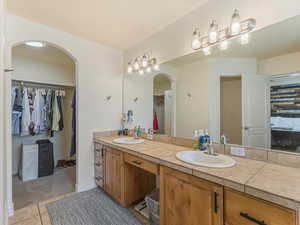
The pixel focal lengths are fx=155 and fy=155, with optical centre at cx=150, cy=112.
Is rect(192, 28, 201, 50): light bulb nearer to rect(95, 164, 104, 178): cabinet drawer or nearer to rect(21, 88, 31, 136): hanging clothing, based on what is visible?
rect(95, 164, 104, 178): cabinet drawer

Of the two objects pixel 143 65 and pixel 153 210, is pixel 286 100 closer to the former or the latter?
pixel 153 210

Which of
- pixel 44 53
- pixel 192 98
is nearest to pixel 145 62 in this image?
pixel 192 98

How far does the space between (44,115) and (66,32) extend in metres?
1.81

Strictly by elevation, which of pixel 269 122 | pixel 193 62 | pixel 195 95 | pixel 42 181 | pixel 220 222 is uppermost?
pixel 193 62

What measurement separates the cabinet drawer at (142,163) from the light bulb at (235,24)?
1497mm

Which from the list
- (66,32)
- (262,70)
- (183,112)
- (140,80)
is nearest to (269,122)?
(262,70)

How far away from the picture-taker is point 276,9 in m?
1.27

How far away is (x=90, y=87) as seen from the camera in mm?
2633

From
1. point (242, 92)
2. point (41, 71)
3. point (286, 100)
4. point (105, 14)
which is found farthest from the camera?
point (41, 71)

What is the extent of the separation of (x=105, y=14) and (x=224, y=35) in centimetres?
143

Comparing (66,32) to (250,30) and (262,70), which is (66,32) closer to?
(250,30)

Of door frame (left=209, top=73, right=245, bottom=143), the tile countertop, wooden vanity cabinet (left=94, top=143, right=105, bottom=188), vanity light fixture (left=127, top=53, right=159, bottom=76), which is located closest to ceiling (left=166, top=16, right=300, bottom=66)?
door frame (left=209, top=73, right=245, bottom=143)

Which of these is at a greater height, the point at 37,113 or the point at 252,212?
the point at 37,113

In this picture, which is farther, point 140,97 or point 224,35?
point 140,97
